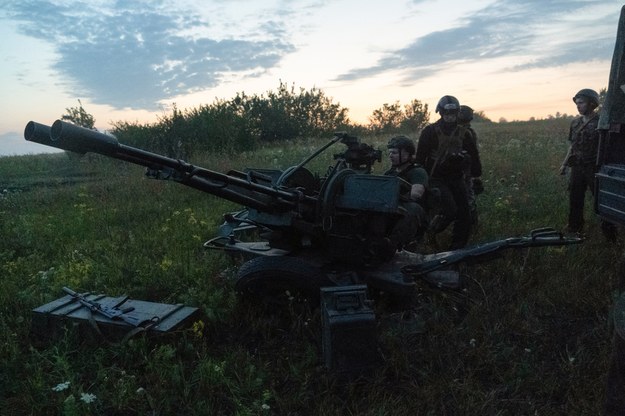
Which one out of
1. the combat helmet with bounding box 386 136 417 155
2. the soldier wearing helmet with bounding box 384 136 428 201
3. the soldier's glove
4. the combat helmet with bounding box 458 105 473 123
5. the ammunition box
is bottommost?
the ammunition box

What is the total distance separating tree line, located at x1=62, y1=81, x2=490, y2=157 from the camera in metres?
21.2

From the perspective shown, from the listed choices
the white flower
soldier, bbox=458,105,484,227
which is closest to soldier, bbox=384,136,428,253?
soldier, bbox=458,105,484,227

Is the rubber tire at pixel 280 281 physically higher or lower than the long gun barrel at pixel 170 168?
lower

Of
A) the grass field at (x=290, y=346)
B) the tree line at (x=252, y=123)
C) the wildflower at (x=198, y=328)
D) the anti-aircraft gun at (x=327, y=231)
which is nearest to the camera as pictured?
the grass field at (x=290, y=346)

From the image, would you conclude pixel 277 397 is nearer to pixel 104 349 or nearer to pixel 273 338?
pixel 273 338

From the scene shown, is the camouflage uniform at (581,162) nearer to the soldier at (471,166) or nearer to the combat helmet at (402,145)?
the soldier at (471,166)

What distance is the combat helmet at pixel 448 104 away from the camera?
6.04 metres

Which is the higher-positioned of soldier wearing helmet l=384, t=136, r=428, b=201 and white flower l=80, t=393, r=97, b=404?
soldier wearing helmet l=384, t=136, r=428, b=201

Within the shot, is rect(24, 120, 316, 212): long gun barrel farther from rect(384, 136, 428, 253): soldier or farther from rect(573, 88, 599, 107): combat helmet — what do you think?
rect(573, 88, 599, 107): combat helmet

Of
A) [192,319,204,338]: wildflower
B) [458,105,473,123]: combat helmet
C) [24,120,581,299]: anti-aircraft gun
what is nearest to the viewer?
[192,319,204,338]: wildflower

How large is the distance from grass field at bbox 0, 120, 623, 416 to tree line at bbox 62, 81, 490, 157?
1090 cm

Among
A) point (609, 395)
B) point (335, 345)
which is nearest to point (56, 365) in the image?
point (335, 345)

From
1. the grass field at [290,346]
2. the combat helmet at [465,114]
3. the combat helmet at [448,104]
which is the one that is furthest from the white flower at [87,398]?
the combat helmet at [465,114]

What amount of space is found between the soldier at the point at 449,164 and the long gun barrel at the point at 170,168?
2.48 meters
